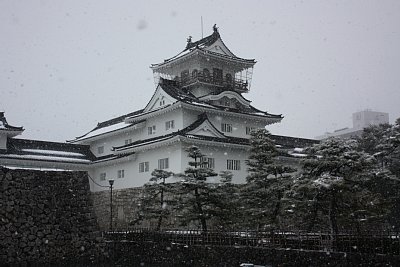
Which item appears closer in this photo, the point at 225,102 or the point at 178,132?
the point at 178,132

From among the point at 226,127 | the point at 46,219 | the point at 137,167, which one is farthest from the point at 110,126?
the point at 46,219

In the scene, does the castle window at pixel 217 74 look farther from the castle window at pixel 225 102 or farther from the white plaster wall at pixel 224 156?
the white plaster wall at pixel 224 156

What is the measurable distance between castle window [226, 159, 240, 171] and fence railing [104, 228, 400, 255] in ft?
33.8

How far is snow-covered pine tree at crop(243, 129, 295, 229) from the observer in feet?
66.5

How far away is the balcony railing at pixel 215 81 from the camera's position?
33.6m

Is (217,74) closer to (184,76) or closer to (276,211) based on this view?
(184,76)

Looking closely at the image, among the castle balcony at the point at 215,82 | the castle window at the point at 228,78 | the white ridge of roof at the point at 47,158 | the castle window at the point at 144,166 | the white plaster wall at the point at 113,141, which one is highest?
the castle window at the point at 228,78

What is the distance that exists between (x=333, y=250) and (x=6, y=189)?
1088cm

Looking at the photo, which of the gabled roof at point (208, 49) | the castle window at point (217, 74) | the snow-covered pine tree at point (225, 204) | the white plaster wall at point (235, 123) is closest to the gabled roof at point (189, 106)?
the white plaster wall at point (235, 123)

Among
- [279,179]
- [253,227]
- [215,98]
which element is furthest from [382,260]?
[215,98]

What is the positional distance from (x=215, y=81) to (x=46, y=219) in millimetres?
22493

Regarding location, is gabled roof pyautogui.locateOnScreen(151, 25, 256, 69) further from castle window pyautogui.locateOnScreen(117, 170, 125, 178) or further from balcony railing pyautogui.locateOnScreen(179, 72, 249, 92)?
castle window pyautogui.locateOnScreen(117, 170, 125, 178)

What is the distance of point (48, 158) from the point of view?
34.0 metres

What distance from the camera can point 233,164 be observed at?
29.7 m
